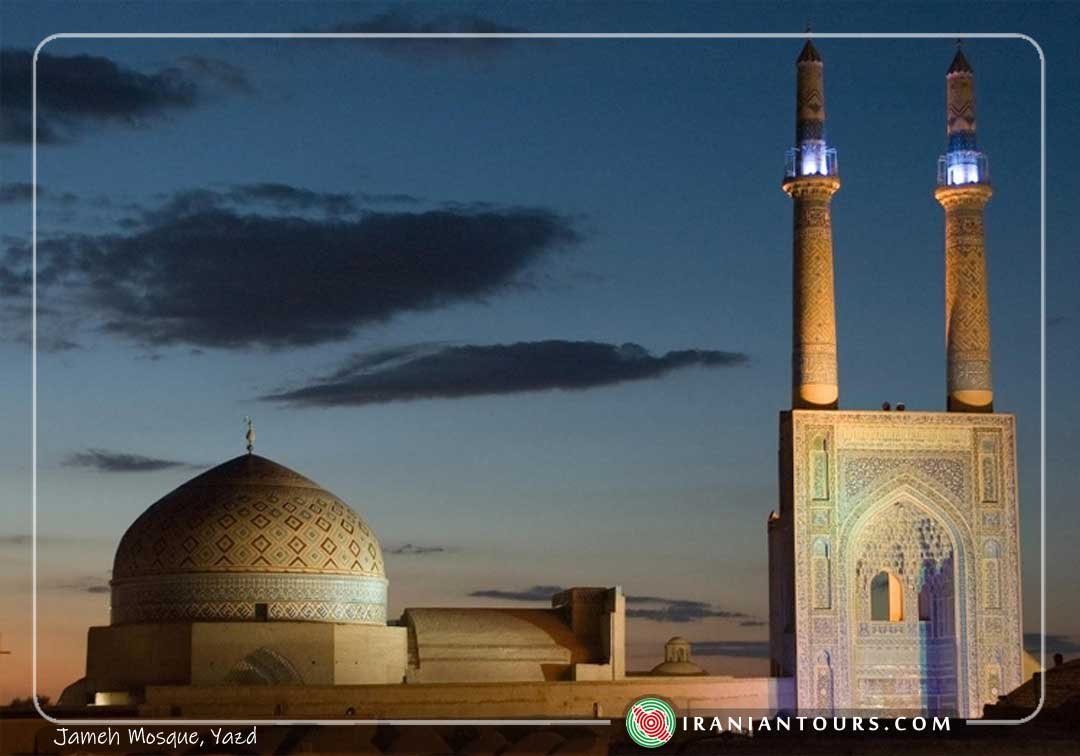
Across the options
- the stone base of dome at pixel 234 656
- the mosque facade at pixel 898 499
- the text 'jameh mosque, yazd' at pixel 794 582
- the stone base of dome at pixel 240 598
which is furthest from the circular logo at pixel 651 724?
the mosque facade at pixel 898 499

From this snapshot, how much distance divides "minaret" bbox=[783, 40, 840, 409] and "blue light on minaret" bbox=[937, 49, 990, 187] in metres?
1.18

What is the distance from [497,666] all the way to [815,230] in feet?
17.4

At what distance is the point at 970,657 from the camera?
22.9 m

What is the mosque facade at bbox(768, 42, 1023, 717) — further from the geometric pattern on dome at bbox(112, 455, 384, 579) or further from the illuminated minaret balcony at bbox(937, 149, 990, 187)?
the geometric pattern on dome at bbox(112, 455, 384, 579)

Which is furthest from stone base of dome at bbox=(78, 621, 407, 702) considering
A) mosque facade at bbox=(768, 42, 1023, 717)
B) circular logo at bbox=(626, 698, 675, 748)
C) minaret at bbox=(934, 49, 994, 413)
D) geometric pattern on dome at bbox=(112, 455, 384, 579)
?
circular logo at bbox=(626, 698, 675, 748)

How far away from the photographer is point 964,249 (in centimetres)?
2309

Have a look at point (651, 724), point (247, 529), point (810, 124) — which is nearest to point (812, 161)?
point (810, 124)

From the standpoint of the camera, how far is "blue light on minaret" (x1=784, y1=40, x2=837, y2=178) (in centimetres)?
2283

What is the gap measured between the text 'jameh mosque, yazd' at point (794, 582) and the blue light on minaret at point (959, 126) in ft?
0.08

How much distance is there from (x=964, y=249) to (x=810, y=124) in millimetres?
1995

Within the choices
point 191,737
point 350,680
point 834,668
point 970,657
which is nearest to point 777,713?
point 834,668

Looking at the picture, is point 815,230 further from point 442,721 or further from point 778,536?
point 442,721

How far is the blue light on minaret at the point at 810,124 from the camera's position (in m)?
22.8

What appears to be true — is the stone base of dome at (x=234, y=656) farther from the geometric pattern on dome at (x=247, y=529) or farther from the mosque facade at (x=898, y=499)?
the mosque facade at (x=898, y=499)
